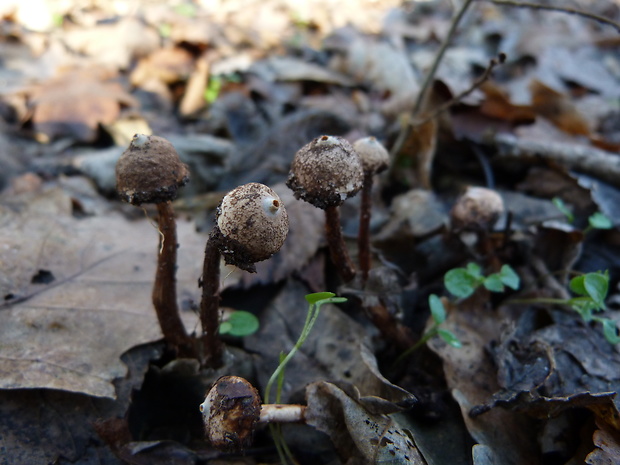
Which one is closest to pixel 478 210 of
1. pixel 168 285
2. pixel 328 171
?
pixel 328 171

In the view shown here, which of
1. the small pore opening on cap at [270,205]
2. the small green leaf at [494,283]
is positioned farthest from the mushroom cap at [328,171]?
the small green leaf at [494,283]

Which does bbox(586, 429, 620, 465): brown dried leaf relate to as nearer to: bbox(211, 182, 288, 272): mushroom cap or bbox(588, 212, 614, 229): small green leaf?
bbox(588, 212, 614, 229): small green leaf

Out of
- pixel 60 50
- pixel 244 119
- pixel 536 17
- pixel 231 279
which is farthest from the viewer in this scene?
pixel 536 17

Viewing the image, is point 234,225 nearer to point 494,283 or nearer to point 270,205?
point 270,205

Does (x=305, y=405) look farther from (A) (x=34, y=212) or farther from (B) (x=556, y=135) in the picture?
(B) (x=556, y=135)

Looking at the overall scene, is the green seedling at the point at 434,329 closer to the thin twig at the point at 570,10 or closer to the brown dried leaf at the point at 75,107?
the thin twig at the point at 570,10

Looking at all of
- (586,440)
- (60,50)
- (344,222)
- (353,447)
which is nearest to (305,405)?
(353,447)

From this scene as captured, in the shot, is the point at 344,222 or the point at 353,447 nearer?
the point at 353,447
